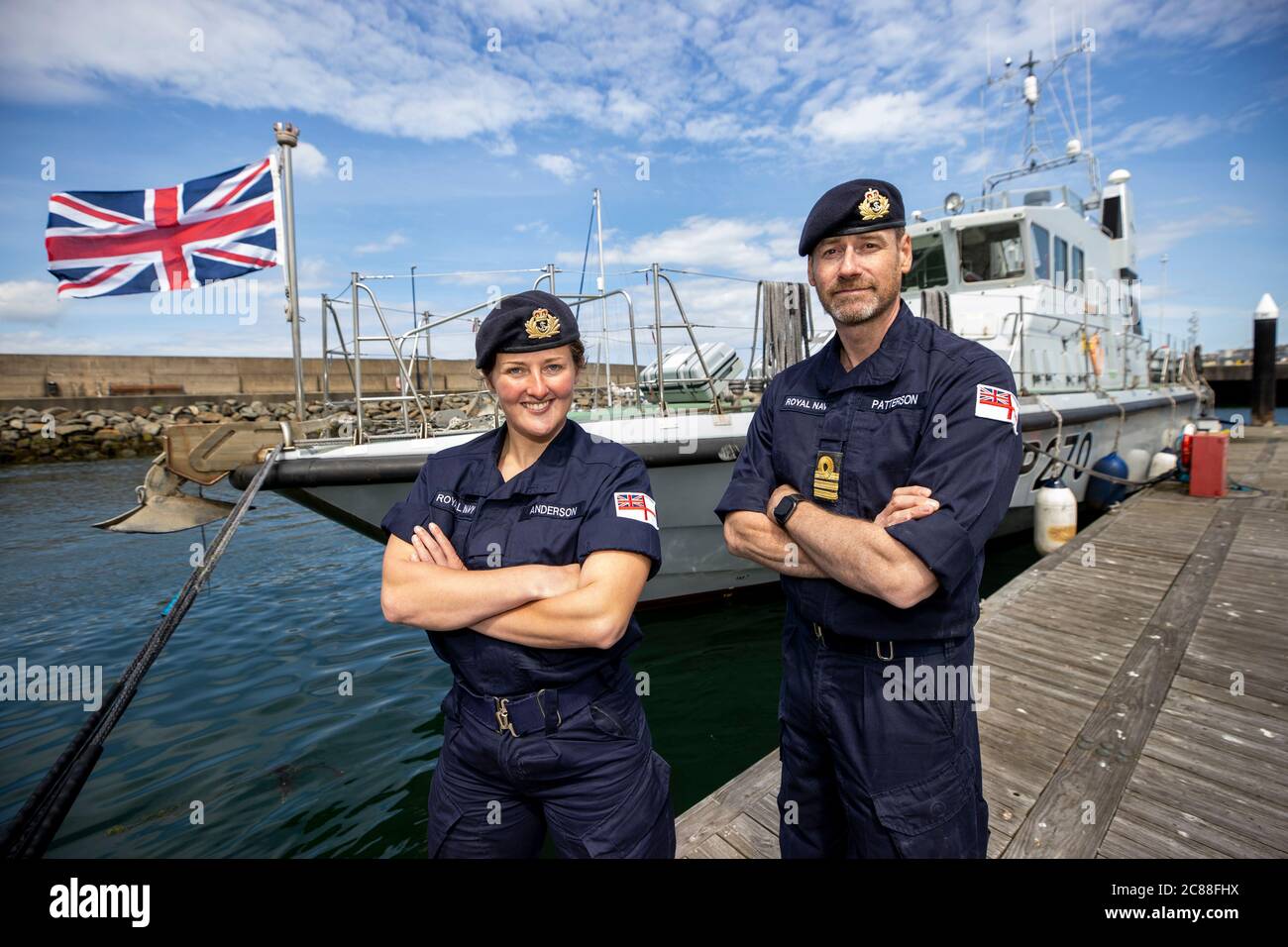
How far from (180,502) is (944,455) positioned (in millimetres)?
4736

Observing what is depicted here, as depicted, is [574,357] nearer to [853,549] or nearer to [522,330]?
[522,330]

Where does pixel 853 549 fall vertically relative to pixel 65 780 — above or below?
above

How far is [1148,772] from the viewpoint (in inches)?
104

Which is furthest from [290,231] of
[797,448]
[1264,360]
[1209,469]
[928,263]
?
[1264,360]

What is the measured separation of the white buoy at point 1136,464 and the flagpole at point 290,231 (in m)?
11.2

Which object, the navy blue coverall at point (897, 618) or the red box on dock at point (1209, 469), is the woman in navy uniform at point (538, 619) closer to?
the navy blue coverall at point (897, 618)

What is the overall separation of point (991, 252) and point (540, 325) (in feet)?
26.3

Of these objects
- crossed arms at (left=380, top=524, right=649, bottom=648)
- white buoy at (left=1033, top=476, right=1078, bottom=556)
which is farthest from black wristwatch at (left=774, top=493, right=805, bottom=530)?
white buoy at (left=1033, top=476, right=1078, bottom=556)

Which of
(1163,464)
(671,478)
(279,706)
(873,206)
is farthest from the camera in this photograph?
(1163,464)

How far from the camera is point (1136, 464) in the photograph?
10.1m

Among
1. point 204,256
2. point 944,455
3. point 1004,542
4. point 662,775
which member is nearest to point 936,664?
point 944,455

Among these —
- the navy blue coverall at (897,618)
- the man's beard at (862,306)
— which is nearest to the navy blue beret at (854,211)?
the man's beard at (862,306)

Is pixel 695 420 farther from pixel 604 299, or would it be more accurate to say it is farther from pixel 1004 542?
pixel 1004 542

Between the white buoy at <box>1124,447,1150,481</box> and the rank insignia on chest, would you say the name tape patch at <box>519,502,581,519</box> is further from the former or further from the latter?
the white buoy at <box>1124,447,1150,481</box>
